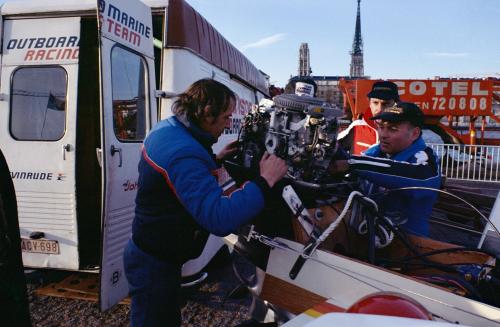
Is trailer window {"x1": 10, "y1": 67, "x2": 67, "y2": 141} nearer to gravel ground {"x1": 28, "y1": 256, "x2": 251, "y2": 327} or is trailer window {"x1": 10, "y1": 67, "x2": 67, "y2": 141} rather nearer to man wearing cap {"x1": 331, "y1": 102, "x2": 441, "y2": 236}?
gravel ground {"x1": 28, "y1": 256, "x2": 251, "y2": 327}

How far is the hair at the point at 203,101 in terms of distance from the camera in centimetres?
194

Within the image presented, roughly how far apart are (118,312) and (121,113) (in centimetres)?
187

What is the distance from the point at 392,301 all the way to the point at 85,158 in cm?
387

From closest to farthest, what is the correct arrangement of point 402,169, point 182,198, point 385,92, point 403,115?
point 182,198 < point 402,169 < point 403,115 < point 385,92

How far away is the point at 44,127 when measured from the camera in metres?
3.81

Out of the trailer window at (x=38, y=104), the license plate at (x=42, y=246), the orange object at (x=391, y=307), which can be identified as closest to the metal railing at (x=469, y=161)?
the trailer window at (x=38, y=104)

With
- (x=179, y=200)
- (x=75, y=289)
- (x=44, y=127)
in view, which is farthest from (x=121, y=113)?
(x=179, y=200)

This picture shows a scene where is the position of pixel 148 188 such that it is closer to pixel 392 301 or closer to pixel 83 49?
pixel 392 301

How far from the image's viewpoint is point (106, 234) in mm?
3121

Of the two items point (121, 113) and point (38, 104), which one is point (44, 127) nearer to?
point (38, 104)

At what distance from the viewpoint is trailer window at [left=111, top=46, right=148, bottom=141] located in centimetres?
361

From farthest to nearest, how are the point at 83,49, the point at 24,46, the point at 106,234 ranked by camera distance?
the point at 83,49, the point at 24,46, the point at 106,234

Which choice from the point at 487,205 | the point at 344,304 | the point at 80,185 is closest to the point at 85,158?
the point at 80,185

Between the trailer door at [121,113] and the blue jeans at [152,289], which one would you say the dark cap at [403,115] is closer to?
the blue jeans at [152,289]
